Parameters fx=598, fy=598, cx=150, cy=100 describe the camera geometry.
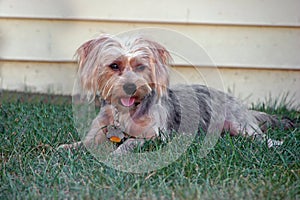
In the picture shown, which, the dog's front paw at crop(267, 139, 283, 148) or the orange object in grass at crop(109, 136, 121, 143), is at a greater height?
the dog's front paw at crop(267, 139, 283, 148)

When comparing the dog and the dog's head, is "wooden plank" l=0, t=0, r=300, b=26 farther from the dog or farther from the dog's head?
the dog's head

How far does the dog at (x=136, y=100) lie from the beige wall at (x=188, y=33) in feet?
3.26

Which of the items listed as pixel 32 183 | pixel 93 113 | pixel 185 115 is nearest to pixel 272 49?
pixel 185 115

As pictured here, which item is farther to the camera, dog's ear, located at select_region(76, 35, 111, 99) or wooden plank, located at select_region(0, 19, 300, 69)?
wooden plank, located at select_region(0, 19, 300, 69)

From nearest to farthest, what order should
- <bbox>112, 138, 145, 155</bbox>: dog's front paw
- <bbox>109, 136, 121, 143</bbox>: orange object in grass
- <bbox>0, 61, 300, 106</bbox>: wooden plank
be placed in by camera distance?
1. <bbox>112, 138, 145, 155</bbox>: dog's front paw
2. <bbox>109, 136, 121, 143</bbox>: orange object in grass
3. <bbox>0, 61, 300, 106</bbox>: wooden plank

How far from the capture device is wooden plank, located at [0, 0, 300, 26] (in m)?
5.68

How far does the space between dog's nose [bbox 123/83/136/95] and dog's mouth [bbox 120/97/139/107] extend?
3.9 inches

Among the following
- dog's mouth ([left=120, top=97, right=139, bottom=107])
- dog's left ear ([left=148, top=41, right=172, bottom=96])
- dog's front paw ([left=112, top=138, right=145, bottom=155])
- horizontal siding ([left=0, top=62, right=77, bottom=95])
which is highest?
dog's left ear ([left=148, top=41, right=172, bottom=96])

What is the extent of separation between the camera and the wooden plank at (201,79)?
585 cm

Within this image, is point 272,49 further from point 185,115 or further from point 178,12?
point 185,115

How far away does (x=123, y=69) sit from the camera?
4074 mm

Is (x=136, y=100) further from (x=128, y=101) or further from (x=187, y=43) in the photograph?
(x=187, y=43)

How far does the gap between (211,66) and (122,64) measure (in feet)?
6.25

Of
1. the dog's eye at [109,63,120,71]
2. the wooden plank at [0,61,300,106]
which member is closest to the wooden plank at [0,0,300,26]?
the wooden plank at [0,61,300,106]
